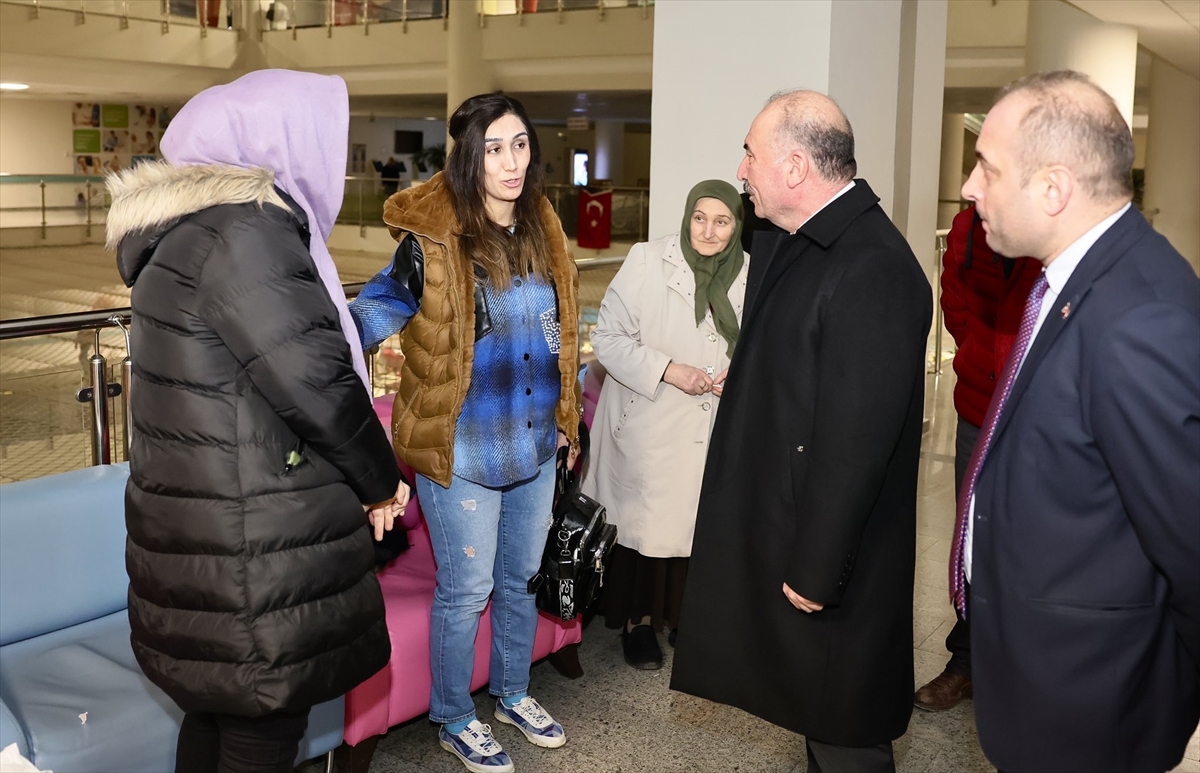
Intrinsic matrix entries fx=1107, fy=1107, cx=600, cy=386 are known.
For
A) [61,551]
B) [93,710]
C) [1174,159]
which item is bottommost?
[93,710]

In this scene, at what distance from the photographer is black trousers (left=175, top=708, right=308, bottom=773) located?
2.21m

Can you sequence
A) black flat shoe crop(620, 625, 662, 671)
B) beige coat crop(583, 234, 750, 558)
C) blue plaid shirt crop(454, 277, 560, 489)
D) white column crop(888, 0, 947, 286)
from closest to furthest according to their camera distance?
blue plaid shirt crop(454, 277, 560, 489) < beige coat crop(583, 234, 750, 558) < black flat shoe crop(620, 625, 662, 671) < white column crop(888, 0, 947, 286)

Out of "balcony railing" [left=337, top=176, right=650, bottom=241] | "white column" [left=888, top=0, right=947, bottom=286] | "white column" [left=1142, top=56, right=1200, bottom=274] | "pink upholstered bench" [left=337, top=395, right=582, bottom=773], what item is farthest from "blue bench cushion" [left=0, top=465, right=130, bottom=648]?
"white column" [left=1142, top=56, right=1200, bottom=274]

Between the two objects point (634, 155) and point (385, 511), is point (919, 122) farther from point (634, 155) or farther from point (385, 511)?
point (634, 155)

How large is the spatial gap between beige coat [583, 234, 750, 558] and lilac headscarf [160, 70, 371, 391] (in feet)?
5.19

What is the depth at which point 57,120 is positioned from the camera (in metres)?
26.0

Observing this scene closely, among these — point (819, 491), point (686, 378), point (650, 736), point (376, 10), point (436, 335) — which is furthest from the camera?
point (376, 10)

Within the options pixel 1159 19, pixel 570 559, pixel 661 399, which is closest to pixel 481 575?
pixel 570 559

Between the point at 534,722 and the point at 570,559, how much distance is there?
51 centimetres

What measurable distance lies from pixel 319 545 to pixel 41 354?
264 inches

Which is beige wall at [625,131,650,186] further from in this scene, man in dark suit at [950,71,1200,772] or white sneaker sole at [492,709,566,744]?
man in dark suit at [950,71,1200,772]

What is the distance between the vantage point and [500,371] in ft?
10.0

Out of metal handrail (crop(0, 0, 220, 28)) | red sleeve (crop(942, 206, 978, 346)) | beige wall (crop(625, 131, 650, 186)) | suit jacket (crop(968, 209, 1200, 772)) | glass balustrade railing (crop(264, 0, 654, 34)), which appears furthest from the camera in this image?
beige wall (crop(625, 131, 650, 186))

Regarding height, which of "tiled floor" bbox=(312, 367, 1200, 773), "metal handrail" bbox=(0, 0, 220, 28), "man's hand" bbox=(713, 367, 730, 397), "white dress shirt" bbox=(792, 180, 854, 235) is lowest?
"tiled floor" bbox=(312, 367, 1200, 773)
